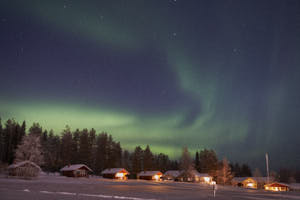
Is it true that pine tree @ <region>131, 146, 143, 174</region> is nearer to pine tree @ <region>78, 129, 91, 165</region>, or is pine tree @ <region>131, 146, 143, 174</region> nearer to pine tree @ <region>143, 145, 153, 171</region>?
pine tree @ <region>143, 145, 153, 171</region>

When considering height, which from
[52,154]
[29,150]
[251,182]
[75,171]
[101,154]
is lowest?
[251,182]

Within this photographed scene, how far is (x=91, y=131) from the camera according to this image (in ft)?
372

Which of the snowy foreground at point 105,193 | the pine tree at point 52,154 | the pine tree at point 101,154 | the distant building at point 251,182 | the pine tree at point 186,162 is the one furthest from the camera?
the distant building at point 251,182

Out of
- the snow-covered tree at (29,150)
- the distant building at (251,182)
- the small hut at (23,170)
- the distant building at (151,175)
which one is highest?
the snow-covered tree at (29,150)


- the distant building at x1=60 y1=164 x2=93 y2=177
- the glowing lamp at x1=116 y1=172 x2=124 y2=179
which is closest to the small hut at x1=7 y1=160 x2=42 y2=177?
the distant building at x1=60 y1=164 x2=93 y2=177

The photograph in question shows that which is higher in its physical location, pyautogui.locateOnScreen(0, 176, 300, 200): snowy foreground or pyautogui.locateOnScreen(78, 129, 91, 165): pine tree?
pyautogui.locateOnScreen(78, 129, 91, 165): pine tree

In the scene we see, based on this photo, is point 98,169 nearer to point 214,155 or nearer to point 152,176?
point 152,176

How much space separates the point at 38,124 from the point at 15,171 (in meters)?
69.1

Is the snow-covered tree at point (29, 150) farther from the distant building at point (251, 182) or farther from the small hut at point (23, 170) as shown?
the distant building at point (251, 182)

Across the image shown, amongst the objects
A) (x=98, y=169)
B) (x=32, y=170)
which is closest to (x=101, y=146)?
(x=98, y=169)

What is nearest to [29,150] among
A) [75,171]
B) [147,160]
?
[75,171]

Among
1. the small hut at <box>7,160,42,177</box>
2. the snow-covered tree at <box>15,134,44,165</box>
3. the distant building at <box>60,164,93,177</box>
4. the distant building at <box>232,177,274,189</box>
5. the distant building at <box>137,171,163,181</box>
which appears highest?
the snow-covered tree at <box>15,134,44,165</box>

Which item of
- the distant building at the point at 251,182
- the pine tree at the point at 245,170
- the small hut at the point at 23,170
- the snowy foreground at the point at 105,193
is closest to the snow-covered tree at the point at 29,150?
the small hut at the point at 23,170

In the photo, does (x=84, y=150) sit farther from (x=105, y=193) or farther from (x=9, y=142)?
(x=105, y=193)
